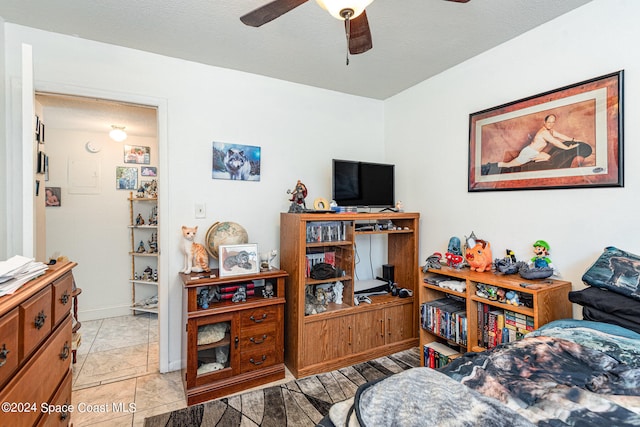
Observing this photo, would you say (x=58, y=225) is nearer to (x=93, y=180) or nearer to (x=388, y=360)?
(x=93, y=180)

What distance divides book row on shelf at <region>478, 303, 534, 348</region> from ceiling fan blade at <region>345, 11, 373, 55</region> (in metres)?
1.81

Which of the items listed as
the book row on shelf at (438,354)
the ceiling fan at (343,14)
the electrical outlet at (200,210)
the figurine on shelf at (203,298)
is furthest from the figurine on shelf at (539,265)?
the electrical outlet at (200,210)

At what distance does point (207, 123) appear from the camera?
2.57 metres

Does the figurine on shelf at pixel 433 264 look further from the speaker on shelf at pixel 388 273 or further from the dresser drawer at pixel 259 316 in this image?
the dresser drawer at pixel 259 316

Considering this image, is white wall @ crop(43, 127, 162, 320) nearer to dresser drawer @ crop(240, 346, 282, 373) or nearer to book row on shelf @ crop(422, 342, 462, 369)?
dresser drawer @ crop(240, 346, 282, 373)

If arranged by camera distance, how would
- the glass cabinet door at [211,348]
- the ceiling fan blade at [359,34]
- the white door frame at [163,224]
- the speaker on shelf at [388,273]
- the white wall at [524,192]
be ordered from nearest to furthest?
the ceiling fan blade at [359,34]
the white wall at [524,192]
the glass cabinet door at [211,348]
the white door frame at [163,224]
the speaker on shelf at [388,273]

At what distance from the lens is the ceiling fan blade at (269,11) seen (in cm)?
129

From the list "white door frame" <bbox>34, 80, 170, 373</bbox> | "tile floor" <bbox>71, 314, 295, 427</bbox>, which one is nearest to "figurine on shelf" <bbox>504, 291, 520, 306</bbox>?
"tile floor" <bbox>71, 314, 295, 427</bbox>

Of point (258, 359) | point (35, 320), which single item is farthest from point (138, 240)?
point (35, 320)

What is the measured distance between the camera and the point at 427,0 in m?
1.75

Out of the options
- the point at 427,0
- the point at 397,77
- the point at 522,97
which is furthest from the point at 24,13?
the point at 522,97

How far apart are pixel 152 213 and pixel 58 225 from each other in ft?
3.21

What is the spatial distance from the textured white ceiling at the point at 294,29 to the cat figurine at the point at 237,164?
754 mm

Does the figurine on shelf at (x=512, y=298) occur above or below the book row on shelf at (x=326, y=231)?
below
